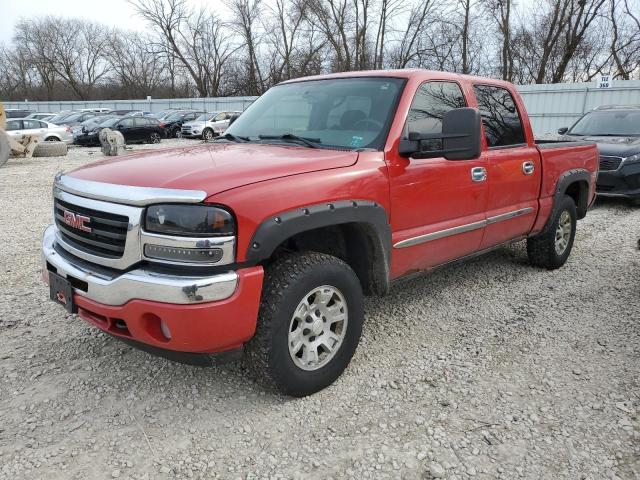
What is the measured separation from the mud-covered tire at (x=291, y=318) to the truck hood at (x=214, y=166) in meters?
0.51

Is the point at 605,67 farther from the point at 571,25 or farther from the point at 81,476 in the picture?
the point at 81,476

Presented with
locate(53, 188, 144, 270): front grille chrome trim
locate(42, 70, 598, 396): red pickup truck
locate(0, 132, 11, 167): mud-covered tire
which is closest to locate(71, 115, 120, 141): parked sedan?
locate(0, 132, 11, 167): mud-covered tire

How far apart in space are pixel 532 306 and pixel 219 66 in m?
50.6

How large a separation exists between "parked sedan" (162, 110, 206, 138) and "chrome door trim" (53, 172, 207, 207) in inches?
1026

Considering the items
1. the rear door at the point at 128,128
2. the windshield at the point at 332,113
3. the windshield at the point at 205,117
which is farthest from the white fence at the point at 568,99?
the windshield at the point at 332,113

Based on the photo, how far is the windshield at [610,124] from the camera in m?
9.46

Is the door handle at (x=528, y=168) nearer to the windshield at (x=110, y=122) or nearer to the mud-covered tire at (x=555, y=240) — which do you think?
the mud-covered tire at (x=555, y=240)

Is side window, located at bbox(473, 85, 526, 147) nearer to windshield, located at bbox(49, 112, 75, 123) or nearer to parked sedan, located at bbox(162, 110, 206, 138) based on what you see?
parked sedan, located at bbox(162, 110, 206, 138)

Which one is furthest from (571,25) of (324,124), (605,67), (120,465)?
(120,465)

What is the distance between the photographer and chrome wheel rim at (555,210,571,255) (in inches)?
208

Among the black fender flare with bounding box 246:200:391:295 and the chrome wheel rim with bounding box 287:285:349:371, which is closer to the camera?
the black fender flare with bounding box 246:200:391:295

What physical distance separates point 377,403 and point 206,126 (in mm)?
24758

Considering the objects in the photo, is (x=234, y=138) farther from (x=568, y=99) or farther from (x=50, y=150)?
(x=568, y=99)

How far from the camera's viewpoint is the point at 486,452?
8.35 ft
